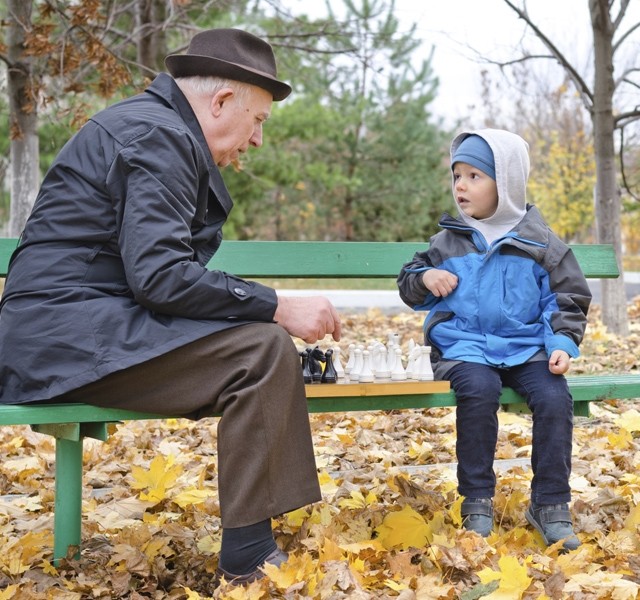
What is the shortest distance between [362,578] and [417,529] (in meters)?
0.44

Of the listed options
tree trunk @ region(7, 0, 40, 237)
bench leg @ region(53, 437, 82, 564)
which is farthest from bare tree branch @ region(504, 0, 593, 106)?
bench leg @ region(53, 437, 82, 564)

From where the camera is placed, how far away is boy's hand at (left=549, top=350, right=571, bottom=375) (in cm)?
305

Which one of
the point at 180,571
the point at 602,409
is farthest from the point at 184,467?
the point at 602,409

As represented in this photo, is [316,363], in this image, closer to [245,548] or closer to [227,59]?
[245,548]

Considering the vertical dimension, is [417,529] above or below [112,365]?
below

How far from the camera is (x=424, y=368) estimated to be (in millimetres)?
2986

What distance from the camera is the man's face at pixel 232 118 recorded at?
280cm

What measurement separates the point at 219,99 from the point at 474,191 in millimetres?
1094

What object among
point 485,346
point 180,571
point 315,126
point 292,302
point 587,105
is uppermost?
point 315,126

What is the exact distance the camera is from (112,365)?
2479 millimetres

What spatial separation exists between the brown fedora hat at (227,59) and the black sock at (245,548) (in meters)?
1.35

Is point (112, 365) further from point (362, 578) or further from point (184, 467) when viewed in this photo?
point (184, 467)

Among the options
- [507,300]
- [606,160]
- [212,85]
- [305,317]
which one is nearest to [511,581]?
[305,317]

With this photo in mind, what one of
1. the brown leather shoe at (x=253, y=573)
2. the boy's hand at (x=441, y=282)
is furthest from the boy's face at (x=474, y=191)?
the brown leather shoe at (x=253, y=573)
